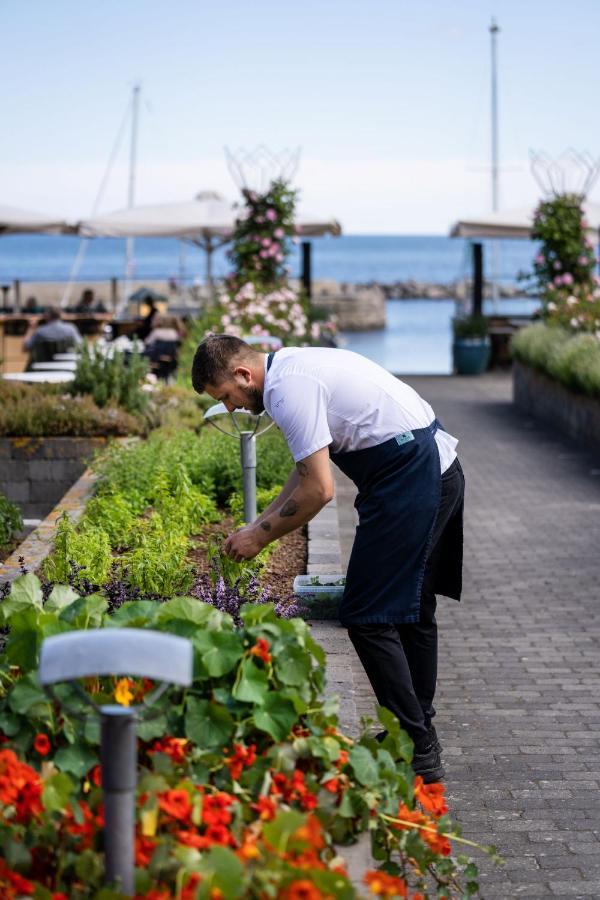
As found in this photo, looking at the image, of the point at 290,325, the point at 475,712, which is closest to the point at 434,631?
the point at 475,712

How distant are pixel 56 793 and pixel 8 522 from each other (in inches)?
172

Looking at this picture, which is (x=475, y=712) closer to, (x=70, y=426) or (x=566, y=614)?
(x=566, y=614)

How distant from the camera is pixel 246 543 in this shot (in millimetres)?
3988

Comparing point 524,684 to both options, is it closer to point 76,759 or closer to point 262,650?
point 262,650

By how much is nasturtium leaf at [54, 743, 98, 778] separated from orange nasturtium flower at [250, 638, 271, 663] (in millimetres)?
463

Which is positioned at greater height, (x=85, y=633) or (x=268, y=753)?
(x=85, y=633)

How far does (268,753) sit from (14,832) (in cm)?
65

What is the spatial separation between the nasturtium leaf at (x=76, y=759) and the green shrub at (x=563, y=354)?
10182 millimetres

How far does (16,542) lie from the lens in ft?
23.5

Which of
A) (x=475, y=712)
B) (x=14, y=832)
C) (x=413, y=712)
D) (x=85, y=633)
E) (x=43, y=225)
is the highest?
(x=43, y=225)

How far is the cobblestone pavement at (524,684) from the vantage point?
13.1 feet

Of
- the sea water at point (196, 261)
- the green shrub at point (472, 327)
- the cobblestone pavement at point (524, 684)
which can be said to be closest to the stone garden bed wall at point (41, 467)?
the cobblestone pavement at point (524, 684)

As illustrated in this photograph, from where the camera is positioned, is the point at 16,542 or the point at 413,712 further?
the point at 16,542

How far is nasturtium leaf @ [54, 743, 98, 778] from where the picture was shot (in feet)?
9.39
